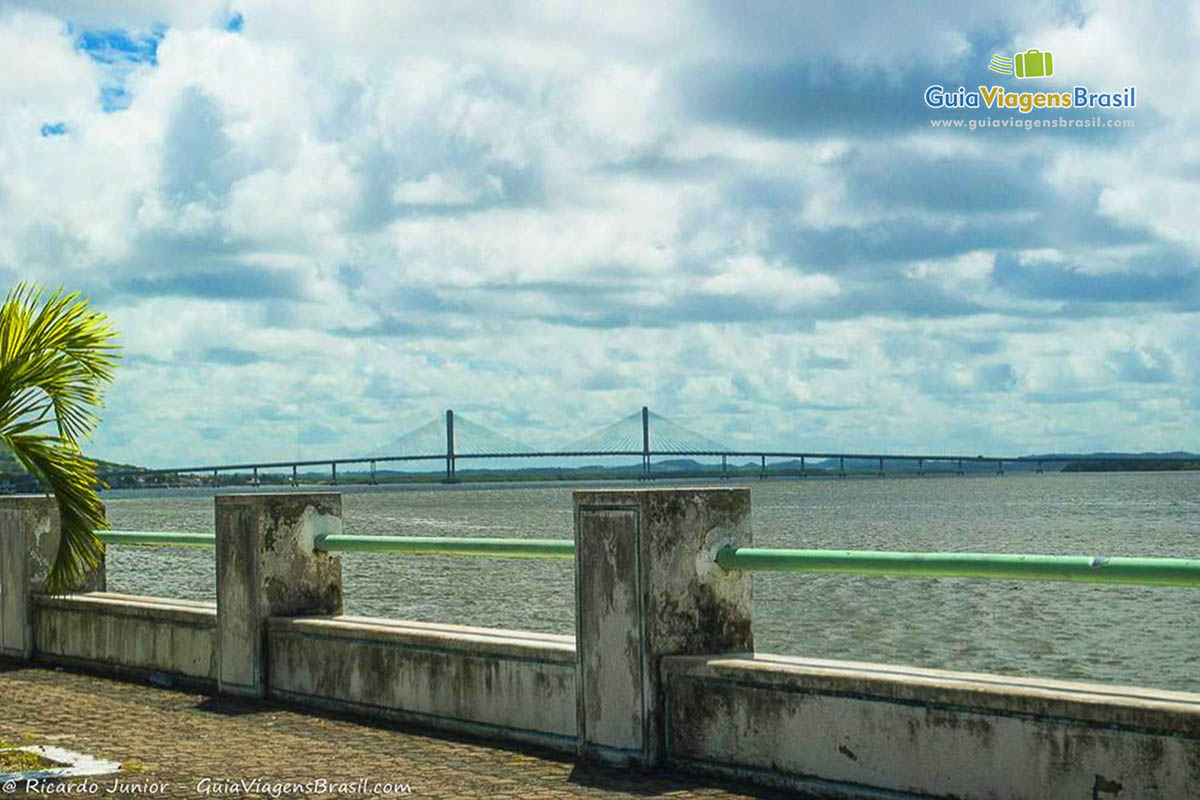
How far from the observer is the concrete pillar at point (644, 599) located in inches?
291

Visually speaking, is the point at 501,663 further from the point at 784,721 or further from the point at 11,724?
the point at 11,724

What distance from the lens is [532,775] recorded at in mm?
7473

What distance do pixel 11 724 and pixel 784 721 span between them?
4.35 m

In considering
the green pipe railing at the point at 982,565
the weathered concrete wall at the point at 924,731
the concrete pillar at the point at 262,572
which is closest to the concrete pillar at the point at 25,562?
the concrete pillar at the point at 262,572

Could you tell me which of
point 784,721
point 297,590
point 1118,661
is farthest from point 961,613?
point 784,721

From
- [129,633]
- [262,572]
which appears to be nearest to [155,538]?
[129,633]

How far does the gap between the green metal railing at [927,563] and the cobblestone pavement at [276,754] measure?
938mm

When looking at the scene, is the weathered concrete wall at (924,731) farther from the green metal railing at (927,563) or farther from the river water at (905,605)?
the river water at (905,605)

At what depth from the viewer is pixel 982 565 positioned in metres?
6.64

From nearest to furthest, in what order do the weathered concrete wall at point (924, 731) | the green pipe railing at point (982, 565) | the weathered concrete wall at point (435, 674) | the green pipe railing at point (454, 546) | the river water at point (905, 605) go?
the weathered concrete wall at point (924, 731) → the green pipe railing at point (982, 565) → the weathered concrete wall at point (435, 674) → the green pipe railing at point (454, 546) → the river water at point (905, 605)

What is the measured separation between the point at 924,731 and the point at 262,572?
4505 millimetres

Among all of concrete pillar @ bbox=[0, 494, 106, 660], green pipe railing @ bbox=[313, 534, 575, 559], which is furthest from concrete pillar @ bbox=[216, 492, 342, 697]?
concrete pillar @ bbox=[0, 494, 106, 660]

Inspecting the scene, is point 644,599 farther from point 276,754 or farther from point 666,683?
point 276,754

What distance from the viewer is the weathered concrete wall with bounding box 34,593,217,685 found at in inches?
408
